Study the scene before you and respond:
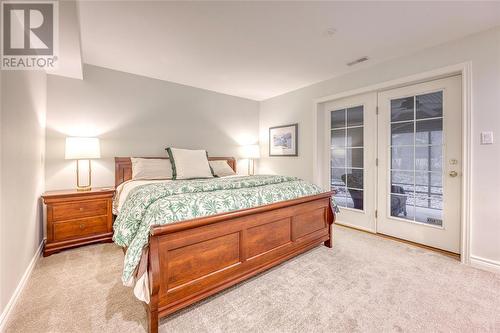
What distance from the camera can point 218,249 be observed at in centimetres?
169

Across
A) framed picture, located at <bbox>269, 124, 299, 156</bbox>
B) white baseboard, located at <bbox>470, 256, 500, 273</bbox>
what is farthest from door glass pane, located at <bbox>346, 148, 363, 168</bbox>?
white baseboard, located at <bbox>470, 256, 500, 273</bbox>

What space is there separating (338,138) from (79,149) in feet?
12.0

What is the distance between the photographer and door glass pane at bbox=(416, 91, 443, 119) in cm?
259

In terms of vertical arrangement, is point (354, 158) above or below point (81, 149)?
below

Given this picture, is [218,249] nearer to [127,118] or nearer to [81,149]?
[81,149]

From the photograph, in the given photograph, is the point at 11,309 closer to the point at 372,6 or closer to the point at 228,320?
the point at 228,320

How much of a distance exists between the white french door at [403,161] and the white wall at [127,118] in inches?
86.1

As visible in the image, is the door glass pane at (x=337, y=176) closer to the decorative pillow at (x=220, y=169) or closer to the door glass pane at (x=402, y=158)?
the door glass pane at (x=402, y=158)

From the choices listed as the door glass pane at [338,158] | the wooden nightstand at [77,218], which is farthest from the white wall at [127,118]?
the door glass pane at [338,158]

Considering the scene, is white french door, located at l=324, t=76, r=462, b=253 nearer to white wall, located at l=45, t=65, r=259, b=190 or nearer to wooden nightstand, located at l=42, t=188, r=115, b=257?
white wall, located at l=45, t=65, r=259, b=190

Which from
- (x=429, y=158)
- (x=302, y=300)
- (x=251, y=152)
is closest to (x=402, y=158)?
(x=429, y=158)

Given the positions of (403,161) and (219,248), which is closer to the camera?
(219,248)

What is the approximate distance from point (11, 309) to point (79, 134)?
2.13 m

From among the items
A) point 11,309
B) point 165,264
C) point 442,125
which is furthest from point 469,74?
point 11,309
